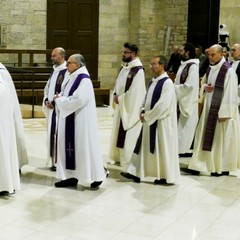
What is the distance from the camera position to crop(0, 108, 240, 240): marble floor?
5.13 metres

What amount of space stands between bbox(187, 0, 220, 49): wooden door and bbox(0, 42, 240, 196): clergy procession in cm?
871

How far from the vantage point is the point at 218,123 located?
7.29 m

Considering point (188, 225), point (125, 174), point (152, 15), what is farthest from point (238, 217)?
point (152, 15)

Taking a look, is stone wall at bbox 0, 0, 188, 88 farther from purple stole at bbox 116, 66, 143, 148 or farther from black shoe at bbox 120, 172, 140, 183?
black shoe at bbox 120, 172, 140, 183

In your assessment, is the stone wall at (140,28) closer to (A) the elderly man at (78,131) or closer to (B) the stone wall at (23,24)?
(B) the stone wall at (23,24)

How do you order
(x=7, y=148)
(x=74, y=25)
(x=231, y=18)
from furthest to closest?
(x=74, y=25)
(x=231, y=18)
(x=7, y=148)

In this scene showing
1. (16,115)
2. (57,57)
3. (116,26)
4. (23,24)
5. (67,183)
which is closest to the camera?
(67,183)

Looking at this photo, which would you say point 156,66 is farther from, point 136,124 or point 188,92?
point 188,92

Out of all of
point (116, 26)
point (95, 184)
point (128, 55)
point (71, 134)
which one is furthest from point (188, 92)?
point (116, 26)

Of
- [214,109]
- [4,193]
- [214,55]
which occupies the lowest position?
[4,193]

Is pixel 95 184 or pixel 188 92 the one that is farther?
pixel 188 92

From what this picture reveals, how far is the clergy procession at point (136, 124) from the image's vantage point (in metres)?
6.41

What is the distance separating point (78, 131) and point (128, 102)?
1.43 m

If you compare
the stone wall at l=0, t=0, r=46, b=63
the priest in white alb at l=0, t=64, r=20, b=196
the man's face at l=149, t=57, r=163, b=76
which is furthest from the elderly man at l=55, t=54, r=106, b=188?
the stone wall at l=0, t=0, r=46, b=63
